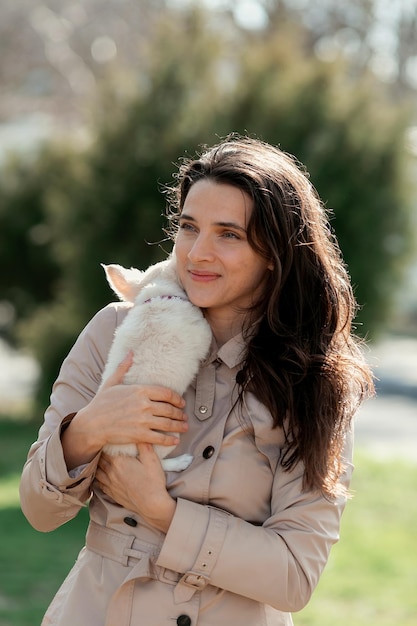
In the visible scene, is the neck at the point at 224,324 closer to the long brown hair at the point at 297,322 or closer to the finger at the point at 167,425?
the long brown hair at the point at 297,322

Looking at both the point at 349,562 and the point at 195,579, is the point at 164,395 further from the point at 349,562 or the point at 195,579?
the point at 349,562

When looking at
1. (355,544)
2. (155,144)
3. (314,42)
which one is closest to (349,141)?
(155,144)

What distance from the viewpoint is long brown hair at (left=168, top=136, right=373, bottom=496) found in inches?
91.8

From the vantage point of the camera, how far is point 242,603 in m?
2.30

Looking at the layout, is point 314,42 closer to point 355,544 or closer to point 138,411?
point 355,544

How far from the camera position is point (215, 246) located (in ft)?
7.82

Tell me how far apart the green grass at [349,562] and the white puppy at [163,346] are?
3384 millimetres

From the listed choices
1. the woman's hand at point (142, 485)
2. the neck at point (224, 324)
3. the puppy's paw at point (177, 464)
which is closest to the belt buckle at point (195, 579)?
the woman's hand at point (142, 485)

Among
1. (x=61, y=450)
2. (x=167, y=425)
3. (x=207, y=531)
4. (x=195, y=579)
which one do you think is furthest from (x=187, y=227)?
(x=195, y=579)

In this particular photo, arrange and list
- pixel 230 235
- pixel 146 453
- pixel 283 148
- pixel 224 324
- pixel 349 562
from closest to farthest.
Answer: pixel 146 453 < pixel 230 235 < pixel 224 324 < pixel 349 562 < pixel 283 148

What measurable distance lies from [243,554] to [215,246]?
0.74m

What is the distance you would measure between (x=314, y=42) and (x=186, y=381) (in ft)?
75.0

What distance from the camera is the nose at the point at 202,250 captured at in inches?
93.0

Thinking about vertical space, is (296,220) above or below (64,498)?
above
